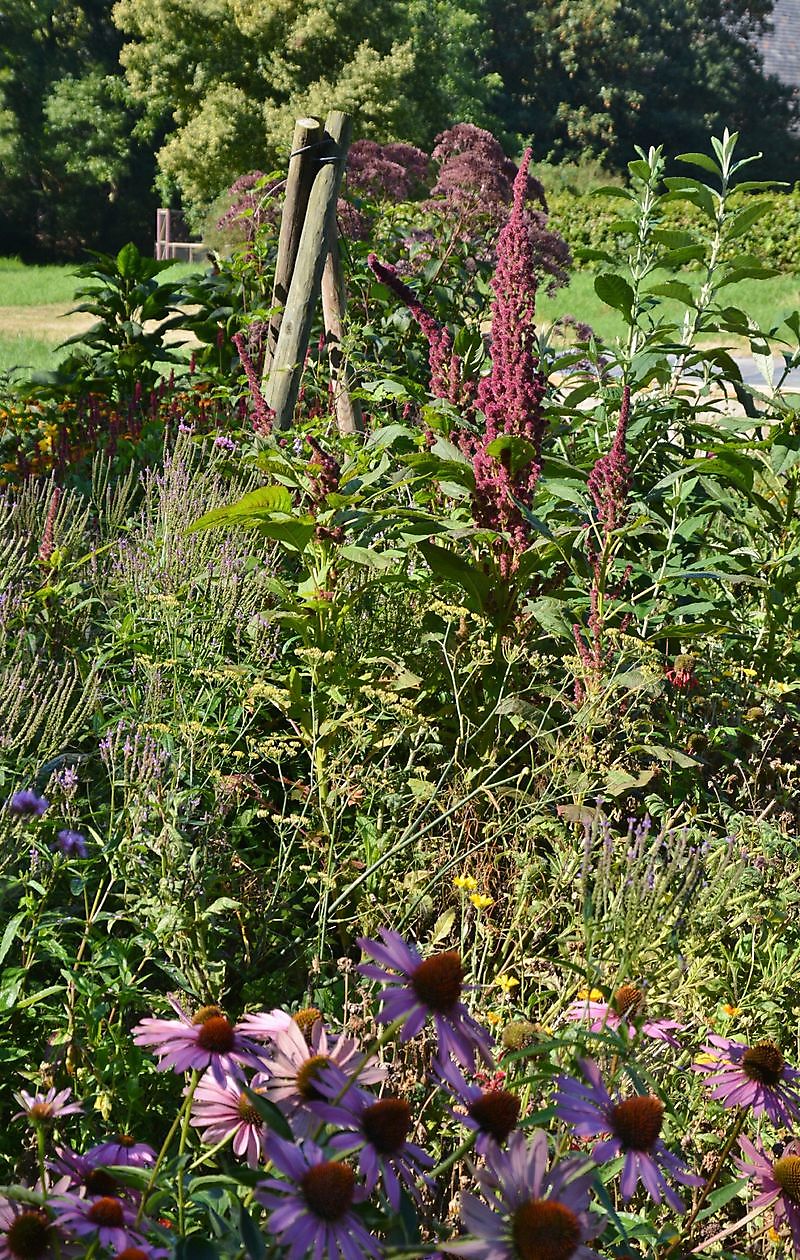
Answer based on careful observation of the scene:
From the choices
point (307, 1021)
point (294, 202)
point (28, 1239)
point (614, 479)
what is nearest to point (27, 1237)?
point (28, 1239)

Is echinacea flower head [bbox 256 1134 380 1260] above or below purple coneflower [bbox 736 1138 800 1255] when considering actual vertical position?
above

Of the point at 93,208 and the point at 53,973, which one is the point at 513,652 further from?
the point at 93,208

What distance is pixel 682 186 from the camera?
11.3ft

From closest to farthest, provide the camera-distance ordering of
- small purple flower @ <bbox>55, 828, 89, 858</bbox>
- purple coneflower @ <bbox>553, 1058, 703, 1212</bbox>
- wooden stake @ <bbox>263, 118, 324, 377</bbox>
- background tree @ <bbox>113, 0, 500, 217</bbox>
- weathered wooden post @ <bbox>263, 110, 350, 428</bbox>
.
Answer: purple coneflower @ <bbox>553, 1058, 703, 1212</bbox>, small purple flower @ <bbox>55, 828, 89, 858</bbox>, weathered wooden post @ <bbox>263, 110, 350, 428</bbox>, wooden stake @ <bbox>263, 118, 324, 377</bbox>, background tree @ <bbox>113, 0, 500, 217</bbox>

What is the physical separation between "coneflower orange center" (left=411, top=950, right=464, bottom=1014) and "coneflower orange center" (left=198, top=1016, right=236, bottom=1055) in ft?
0.61

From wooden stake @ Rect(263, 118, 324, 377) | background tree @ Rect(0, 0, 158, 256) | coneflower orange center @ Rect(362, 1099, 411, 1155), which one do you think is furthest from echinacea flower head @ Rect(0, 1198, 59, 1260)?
background tree @ Rect(0, 0, 158, 256)

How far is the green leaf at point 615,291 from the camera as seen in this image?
320 centimetres

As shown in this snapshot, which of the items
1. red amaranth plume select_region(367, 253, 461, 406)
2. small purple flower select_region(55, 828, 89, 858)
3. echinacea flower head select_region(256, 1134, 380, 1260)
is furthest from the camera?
red amaranth plume select_region(367, 253, 461, 406)

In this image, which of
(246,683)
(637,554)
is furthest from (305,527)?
(637,554)

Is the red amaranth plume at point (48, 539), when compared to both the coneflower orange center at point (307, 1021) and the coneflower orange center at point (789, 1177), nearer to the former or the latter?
the coneflower orange center at point (307, 1021)

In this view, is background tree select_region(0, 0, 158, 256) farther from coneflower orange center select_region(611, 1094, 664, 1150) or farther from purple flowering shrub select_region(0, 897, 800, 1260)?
coneflower orange center select_region(611, 1094, 664, 1150)

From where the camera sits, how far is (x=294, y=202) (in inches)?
177

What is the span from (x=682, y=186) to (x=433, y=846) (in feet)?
7.04

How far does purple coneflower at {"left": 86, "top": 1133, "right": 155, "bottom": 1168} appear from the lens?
3.86 ft
